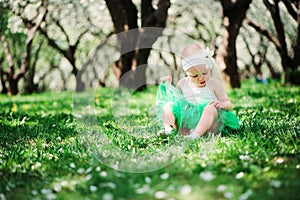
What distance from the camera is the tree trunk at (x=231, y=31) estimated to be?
12.6 m

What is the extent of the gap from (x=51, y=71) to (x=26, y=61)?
1032 centimetres

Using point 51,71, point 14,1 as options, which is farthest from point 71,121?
point 51,71

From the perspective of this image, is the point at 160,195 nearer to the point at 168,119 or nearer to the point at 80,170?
the point at 80,170

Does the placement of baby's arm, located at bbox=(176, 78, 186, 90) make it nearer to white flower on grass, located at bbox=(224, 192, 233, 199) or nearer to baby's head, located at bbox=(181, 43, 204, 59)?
baby's head, located at bbox=(181, 43, 204, 59)

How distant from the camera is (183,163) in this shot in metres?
3.73

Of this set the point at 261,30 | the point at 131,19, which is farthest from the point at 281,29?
the point at 131,19

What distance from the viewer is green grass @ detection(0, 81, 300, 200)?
3172mm

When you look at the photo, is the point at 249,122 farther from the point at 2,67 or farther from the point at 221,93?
the point at 2,67

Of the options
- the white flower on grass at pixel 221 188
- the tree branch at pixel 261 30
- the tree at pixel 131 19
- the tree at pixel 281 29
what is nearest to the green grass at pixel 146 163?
the white flower on grass at pixel 221 188

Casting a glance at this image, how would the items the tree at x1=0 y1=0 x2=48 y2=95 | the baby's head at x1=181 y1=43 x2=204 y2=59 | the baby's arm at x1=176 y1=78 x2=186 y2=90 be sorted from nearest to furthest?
the baby's head at x1=181 y1=43 x2=204 y2=59 → the baby's arm at x1=176 y1=78 x2=186 y2=90 → the tree at x1=0 y1=0 x2=48 y2=95

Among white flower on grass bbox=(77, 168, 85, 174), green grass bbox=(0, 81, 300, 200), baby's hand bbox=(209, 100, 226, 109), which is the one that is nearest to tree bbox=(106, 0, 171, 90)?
green grass bbox=(0, 81, 300, 200)

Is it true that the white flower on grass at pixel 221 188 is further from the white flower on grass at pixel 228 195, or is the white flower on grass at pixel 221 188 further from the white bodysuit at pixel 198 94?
the white bodysuit at pixel 198 94

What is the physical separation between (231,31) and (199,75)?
8.61m

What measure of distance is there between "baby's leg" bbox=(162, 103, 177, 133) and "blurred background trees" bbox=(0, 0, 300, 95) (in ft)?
2.11
